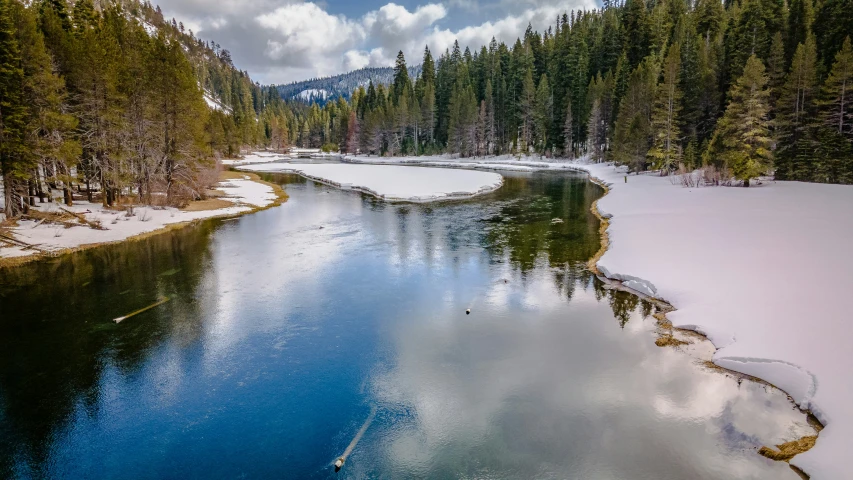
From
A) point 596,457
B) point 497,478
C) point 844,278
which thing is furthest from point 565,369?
point 844,278

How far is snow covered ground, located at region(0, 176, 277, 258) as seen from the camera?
22270 millimetres

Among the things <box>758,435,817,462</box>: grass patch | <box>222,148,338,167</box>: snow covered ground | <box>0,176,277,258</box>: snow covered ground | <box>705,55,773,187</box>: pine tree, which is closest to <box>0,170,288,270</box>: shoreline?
<box>0,176,277,258</box>: snow covered ground

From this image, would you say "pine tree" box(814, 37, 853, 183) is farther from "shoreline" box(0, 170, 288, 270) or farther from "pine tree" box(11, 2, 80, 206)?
"pine tree" box(11, 2, 80, 206)

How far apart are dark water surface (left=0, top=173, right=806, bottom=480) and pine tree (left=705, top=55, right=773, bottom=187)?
24.7 metres

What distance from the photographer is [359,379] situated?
10.3m

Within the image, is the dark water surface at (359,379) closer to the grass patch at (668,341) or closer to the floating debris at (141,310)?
the floating debris at (141,310)

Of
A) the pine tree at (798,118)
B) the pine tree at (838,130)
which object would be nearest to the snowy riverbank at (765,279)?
the pine tree at (838,130)

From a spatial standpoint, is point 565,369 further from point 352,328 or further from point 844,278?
point 844,278

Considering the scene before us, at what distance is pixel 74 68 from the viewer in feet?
89.7

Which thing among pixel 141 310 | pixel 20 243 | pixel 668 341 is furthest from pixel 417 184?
pixel 668 341

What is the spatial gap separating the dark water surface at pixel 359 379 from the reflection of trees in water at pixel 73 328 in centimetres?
7

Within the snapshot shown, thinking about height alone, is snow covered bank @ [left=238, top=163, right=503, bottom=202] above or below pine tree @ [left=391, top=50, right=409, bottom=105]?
below

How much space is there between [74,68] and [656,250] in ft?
114

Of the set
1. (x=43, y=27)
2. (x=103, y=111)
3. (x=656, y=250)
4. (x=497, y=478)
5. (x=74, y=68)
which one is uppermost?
(x=43, y=27)
